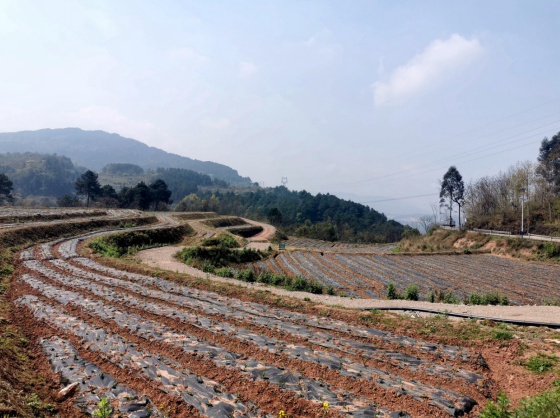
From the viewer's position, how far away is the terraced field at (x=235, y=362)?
197 inches

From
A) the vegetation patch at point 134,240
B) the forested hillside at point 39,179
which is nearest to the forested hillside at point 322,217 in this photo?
the vegetation patch at point 134,240

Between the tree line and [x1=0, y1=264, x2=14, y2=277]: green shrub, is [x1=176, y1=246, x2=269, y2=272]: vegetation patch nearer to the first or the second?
[x1=0, y1=264, x2=14, y2=277]: green shrub

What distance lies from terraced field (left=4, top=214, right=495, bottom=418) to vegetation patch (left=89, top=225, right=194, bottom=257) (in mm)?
12600

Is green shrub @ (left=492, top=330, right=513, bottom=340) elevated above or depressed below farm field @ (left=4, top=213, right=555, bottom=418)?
above

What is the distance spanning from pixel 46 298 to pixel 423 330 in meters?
12.6

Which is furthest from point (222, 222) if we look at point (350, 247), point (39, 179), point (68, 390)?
point (39, 179)

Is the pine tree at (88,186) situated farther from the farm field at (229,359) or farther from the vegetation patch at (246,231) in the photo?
the farm field at (229,359)

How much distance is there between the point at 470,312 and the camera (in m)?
10.1

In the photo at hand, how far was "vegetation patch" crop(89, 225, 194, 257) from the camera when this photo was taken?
22469 millimetres

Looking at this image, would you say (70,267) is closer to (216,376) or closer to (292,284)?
(292,284)

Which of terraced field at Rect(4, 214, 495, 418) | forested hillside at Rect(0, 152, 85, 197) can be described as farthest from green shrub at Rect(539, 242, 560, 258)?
forested hillside at Rect(0, 152, 85, 197)

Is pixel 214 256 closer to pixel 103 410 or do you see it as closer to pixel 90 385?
pixel 90 385

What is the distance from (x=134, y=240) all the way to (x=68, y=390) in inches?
1022

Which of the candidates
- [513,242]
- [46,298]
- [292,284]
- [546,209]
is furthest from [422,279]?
[546,209]
